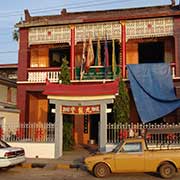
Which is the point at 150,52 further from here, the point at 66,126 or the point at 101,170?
the point at 101,170

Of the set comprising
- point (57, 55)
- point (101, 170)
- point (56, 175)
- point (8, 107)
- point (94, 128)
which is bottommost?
point (56, 175)

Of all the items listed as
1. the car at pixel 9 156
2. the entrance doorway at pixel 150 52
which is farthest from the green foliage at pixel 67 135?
the entrance doorway at pixel 150 52

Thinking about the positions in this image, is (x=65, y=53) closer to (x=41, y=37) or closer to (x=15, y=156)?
(x=41, y=37)

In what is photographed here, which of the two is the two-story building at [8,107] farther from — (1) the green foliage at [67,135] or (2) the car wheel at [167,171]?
(2) the car wheel at [167,171]

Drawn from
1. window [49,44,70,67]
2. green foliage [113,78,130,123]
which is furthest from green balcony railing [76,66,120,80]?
window [49,44,70,67]

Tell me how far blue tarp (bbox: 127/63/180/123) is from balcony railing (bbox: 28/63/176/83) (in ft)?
4.84

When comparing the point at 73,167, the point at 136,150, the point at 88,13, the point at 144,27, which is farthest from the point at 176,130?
the point at 88,13

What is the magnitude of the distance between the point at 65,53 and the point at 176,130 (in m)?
12.9

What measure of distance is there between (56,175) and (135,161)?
295 centimetres

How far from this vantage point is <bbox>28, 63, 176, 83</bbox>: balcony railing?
878 inches

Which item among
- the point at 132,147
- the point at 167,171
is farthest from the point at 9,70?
the point at 167,171

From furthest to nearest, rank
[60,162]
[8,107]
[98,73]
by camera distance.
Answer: [8,107]
[98,73]
[60,162]

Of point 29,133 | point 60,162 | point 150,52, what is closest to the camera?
point 60,162

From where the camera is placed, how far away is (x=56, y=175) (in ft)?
45.6
